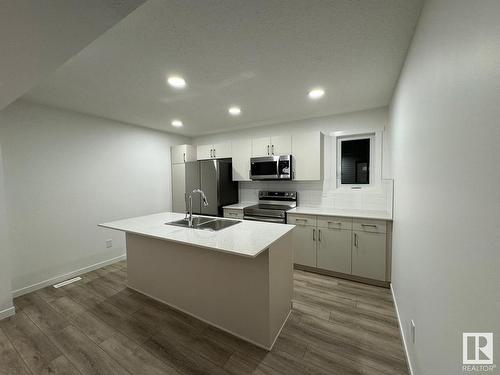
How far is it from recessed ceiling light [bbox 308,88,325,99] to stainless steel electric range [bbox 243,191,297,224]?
165cm

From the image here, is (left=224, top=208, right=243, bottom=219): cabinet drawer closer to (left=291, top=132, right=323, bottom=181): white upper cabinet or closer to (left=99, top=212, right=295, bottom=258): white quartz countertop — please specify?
(left=291, top=132, right=323, bottom=181): white upper cabinet

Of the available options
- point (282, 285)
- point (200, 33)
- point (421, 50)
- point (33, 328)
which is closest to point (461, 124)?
point (421, 50)

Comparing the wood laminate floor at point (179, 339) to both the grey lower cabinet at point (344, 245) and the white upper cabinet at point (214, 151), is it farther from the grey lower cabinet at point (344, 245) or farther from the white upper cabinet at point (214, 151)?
the white upper cabinet at point (214, 151)

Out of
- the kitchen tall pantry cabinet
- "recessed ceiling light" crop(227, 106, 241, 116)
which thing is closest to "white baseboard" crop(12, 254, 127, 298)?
the kitchen tall pantry cabinet

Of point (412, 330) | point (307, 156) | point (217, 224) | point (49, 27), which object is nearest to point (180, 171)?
point (217, 224)

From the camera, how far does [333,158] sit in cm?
338

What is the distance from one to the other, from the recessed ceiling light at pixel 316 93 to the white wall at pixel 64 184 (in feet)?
10.5

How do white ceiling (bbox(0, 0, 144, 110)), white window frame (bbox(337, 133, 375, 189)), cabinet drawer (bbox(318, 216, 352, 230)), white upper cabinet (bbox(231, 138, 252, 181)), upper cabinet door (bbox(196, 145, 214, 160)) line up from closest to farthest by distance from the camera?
white ceiling (bbox(0, 0, 144, 110)) → cabinet drawer (bbox(318, 216, 352, 230)) → white window frame (bbox(337, 133, 375, 189)) → white upper cabinet (bbox(231, 138, 252, 181)) → upper cabinet door (bbox(196, 145, 214, 160))

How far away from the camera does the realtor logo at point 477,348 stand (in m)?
0.60

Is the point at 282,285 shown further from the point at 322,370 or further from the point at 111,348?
the point at 111,348

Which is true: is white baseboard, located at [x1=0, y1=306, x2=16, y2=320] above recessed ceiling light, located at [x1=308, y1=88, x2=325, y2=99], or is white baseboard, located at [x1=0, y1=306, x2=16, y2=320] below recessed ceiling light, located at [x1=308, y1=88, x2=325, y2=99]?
below

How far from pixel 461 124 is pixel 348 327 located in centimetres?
196

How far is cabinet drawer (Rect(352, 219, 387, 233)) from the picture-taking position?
8.34 ft

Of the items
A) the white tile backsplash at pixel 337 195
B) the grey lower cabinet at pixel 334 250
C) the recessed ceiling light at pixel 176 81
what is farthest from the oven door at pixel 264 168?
the recessed ceiling light at pixel 176 81
